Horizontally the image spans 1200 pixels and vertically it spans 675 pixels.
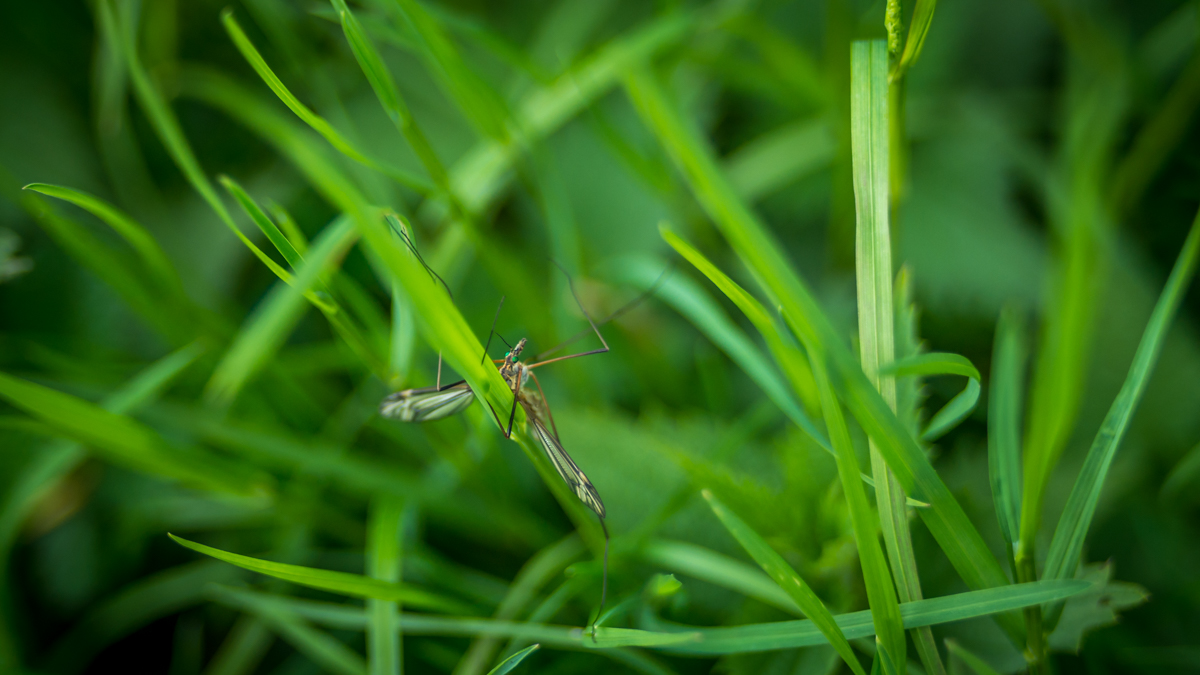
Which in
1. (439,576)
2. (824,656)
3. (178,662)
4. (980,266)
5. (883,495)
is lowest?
(178,662)

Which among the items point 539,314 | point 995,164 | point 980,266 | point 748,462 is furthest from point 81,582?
point 995,164

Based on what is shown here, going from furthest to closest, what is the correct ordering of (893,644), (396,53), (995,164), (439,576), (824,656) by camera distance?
(396,53), (995,164), (439,576), (824,656), (893,644)

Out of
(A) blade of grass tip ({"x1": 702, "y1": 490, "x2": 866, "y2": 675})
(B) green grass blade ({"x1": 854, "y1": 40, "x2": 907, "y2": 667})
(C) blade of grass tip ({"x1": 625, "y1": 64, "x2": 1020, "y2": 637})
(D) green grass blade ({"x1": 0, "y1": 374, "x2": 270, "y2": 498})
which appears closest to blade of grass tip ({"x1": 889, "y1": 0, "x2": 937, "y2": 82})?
(B) green grass blade ({"x1": 854, "y1": 40, "x2": 907, "y2": 667})

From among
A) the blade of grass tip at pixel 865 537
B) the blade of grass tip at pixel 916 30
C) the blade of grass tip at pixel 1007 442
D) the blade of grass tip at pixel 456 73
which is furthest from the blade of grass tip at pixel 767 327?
the blade of grass tip at pixel 456 73

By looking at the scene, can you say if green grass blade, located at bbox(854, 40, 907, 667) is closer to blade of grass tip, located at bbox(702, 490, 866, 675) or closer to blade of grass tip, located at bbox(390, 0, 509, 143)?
blade of grass tip, located at bbox(702, 490, 866, 675)

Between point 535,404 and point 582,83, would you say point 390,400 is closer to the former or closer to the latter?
point 535,404

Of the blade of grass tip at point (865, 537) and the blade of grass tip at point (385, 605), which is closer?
the blade of grass tip at point (865, 537)

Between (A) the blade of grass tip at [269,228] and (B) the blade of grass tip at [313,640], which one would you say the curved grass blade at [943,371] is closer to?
(A) the blade of grass tip at [269,228]
